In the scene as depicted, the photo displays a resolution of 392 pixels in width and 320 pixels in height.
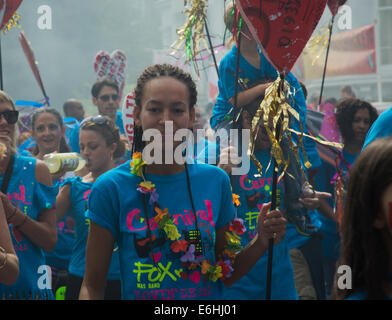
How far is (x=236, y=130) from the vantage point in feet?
11.5

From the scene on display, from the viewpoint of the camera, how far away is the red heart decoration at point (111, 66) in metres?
8.36

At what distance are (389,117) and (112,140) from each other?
296 centimetres

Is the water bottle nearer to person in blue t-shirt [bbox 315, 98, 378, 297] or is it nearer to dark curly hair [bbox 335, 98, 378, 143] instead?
person in blue t-shirt [bbox 315, 98, 378, 297]

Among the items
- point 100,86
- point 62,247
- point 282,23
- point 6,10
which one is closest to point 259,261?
point 282,23

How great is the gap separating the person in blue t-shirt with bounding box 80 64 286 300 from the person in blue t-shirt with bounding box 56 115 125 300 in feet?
5.03

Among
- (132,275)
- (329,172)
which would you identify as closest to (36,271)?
(132,275)

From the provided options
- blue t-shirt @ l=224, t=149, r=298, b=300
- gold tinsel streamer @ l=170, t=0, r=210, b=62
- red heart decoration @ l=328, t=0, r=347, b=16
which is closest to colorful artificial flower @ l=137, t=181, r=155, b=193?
blue t-shirt @ l=224, t=149, r=298, b=300

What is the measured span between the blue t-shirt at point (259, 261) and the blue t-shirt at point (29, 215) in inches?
41.8

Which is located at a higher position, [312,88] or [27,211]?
[312,88]

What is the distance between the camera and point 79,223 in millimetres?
4223

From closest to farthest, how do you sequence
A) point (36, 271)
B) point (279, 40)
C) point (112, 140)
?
point (279, 40)
point (36, 271)
point (112, 140)

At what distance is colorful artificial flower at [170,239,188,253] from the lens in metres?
2.27

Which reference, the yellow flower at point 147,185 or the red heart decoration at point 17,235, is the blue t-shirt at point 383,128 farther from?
the red heart decoration at point 17,235
